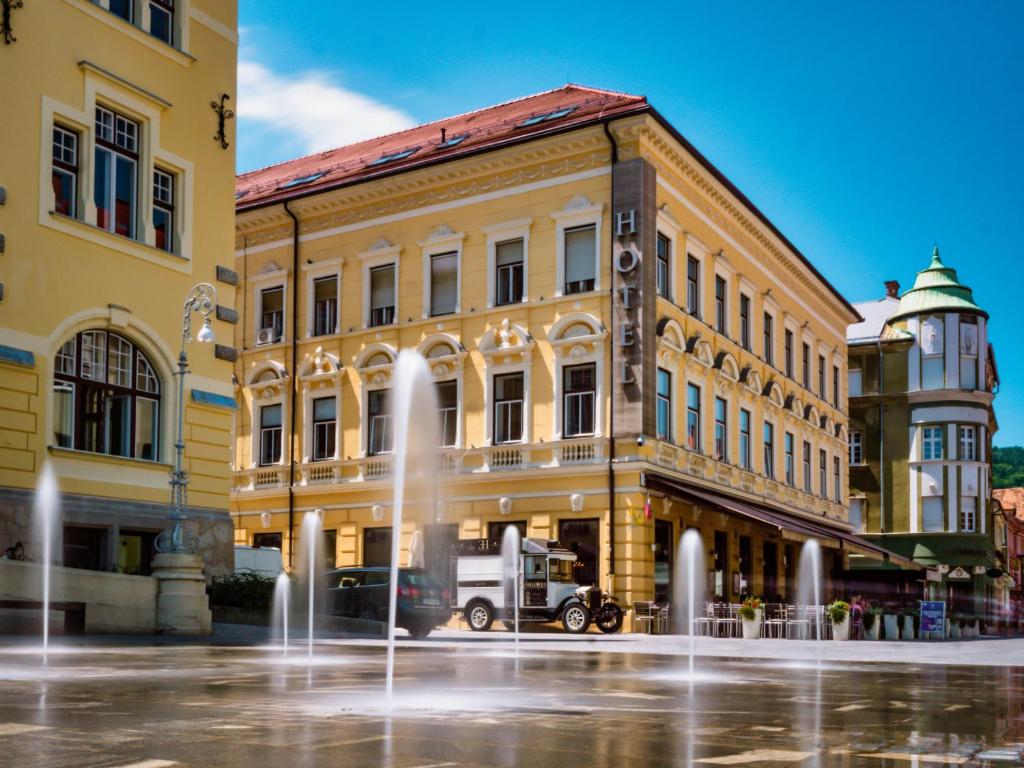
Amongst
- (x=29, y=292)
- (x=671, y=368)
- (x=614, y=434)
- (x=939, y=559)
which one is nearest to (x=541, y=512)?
(x=614, y=434)

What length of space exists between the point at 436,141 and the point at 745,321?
1218 cm

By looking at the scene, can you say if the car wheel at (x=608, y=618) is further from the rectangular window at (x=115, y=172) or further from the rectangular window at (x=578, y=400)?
the rectangular window at (x=115, y=172)

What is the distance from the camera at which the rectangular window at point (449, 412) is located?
37.1m

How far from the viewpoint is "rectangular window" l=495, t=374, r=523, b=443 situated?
3588 cm

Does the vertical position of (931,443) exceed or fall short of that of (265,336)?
it falls short

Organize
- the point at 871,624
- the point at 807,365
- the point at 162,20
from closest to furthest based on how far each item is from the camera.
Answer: the point at 162,20, the point at 871,624, the point at 807,365

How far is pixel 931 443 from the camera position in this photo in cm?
6275

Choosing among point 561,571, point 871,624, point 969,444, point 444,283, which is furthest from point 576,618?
point 969,444

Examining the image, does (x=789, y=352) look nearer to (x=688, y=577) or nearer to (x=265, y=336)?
(x=688, y=577)

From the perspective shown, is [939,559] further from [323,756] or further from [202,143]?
[323,756]

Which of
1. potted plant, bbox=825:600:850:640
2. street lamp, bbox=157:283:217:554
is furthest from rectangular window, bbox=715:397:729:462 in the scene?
street lamp, bbox=157:283:217:554

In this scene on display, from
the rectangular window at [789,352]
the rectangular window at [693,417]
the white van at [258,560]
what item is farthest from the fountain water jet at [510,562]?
the rectangular window at [789,352]

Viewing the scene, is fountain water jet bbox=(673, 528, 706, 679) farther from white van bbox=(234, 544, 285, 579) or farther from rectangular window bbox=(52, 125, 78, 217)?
rectangular window bbox=(52, 125, 78, 217)

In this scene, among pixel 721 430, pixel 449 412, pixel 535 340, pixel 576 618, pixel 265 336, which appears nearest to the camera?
pixel 576 618
